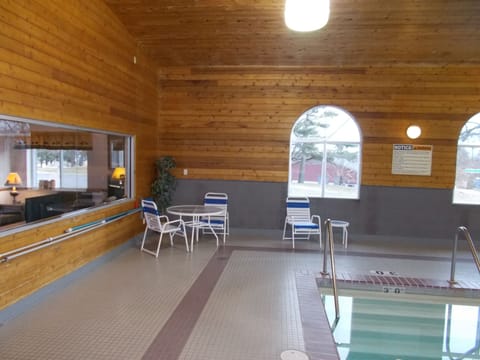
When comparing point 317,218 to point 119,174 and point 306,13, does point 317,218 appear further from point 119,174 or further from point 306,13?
point 306,13

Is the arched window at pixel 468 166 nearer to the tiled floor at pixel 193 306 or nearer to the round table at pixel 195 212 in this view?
the tiled floor at pixel 193 306

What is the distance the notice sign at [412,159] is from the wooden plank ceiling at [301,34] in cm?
149

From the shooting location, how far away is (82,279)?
3.96 meters

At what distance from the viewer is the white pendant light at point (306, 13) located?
271cm

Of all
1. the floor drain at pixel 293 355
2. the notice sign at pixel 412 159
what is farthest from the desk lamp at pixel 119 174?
the notice sign at pixel 412 159

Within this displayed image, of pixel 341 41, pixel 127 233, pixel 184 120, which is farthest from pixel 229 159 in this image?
pixel 341 41

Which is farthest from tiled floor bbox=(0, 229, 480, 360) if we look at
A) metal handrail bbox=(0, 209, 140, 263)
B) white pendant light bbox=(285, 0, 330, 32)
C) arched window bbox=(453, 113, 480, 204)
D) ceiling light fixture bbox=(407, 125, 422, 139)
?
white pendant light bbox=(285, 0, 330, 32)

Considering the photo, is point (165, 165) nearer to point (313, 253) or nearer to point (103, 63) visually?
point (103, 63)

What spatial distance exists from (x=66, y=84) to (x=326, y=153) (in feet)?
14.9

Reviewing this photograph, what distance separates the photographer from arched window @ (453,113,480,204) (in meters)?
6.18

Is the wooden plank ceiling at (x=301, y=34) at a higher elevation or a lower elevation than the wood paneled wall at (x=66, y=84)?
higher

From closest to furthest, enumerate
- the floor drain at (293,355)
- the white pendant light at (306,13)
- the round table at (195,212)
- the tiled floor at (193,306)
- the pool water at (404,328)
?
the floor drain at (293,355)
the tiled floor at (193,306)
the white pendant light at (306,13)
the pool water at (404,328)
the round table at (195,212)

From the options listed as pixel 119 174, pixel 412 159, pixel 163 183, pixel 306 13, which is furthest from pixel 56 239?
pixel 412 159

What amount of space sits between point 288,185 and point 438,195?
269cm
